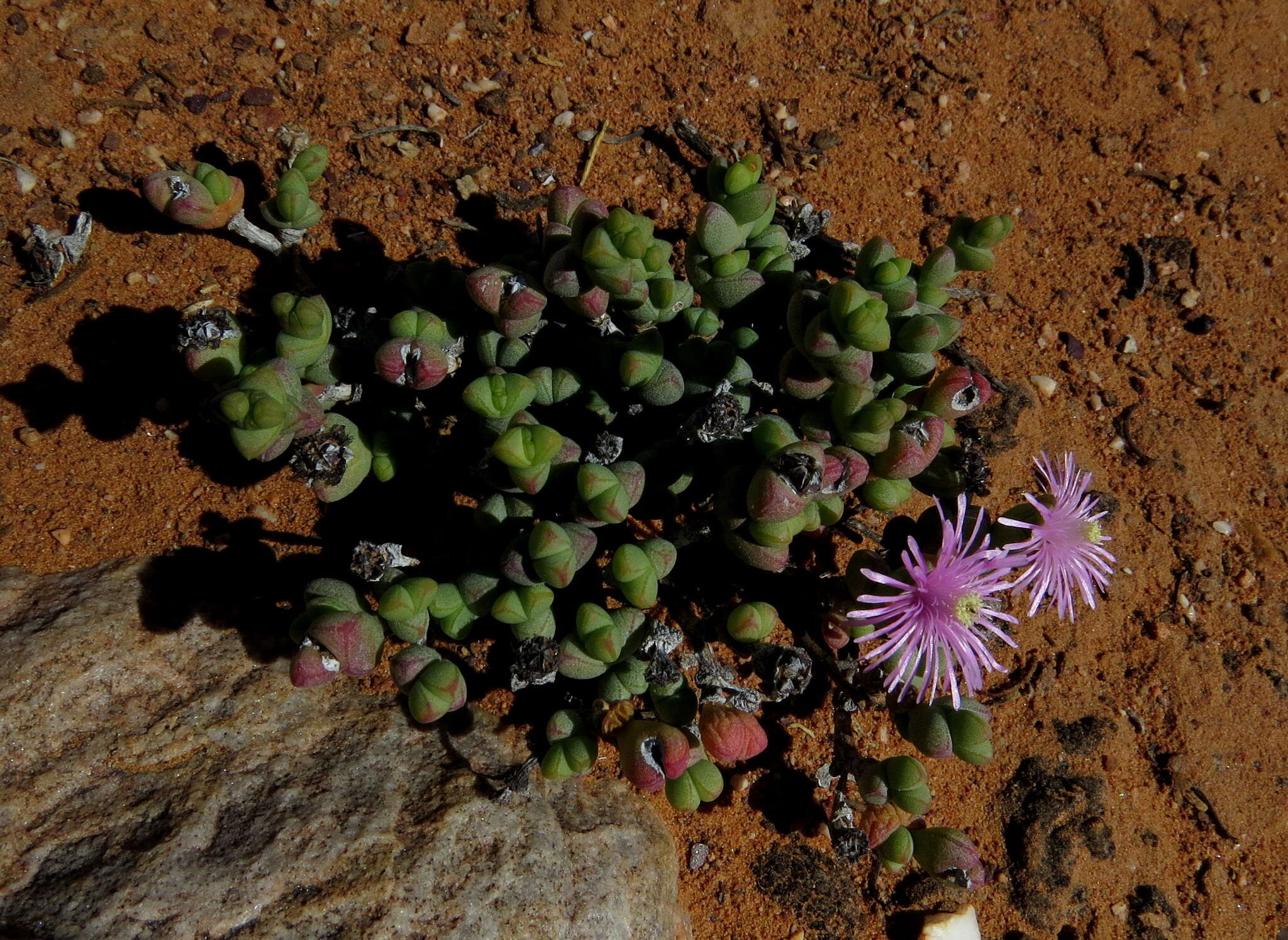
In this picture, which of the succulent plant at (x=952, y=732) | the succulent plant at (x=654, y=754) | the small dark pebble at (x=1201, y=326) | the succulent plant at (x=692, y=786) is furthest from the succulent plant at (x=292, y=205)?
the small dark pebble at (x=1201, y=326)

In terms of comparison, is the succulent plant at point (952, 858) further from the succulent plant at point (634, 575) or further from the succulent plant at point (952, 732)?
the succulent plant at point (634, 575)

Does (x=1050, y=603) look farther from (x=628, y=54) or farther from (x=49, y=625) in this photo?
(x=49, y=625)

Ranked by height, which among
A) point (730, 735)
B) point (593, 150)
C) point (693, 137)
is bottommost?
point (730, 735)

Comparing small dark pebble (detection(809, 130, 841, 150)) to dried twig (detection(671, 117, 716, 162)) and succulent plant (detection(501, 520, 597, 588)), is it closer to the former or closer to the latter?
dried twig (detection(671, 117, 716, 162))

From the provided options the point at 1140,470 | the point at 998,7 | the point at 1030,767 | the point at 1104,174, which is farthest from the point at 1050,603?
the point at 998,7

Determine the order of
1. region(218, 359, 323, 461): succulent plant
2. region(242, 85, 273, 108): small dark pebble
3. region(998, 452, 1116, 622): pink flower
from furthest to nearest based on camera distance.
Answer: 1. region(242, 85, 273, 108): small dark pebble
2. region(998, 452, 1116, 622): pink flower
3. region(218, 359, 323, 461): succulent plant

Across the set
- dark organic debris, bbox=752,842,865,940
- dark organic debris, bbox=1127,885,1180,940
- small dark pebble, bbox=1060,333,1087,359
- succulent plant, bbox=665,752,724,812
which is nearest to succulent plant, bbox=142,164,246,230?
succulent plant, bbox=665,752,724,812

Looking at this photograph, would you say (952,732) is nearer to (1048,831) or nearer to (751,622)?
(751,622)

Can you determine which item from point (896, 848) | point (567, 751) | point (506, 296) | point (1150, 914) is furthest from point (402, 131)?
point (1150, 914)
